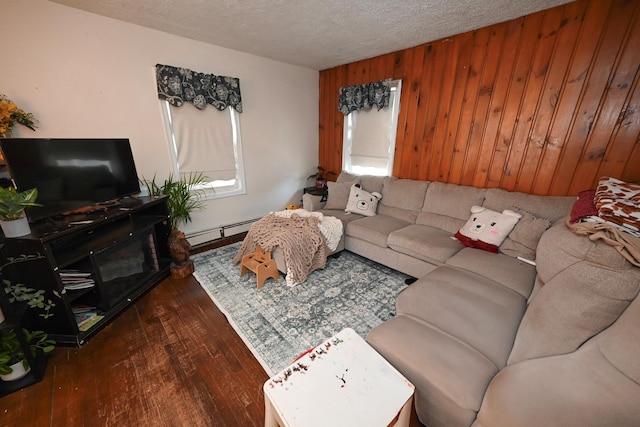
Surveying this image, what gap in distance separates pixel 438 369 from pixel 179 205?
2711 millimetres

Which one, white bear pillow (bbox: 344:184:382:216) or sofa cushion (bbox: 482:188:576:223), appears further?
white bear pillow (bbox: 344:184:382:216)

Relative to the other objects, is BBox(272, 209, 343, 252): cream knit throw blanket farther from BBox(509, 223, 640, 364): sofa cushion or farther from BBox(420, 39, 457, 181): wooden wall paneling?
BBox(509, 223, 640, 364): sofa cushion

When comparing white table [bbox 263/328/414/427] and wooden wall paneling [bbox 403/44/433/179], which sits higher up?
wooden wall paneling [bbox 403/44/433/179]

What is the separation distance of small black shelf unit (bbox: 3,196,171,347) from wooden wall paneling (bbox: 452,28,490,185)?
3.24 m

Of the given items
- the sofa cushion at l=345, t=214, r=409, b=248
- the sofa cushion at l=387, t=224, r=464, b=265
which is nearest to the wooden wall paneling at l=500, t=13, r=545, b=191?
the sofa cushion at l=387, t=224, r=464, b=265

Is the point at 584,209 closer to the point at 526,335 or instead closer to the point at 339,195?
the point at 526,335

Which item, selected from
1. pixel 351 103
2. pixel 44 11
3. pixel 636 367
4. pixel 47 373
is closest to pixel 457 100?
pixel 351 103

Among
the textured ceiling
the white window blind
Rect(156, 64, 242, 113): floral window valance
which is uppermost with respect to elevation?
the textured ceiling

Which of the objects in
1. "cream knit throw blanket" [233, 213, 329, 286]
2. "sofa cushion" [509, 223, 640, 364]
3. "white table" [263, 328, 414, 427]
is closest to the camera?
"white table" [263, 328, 414, 427]

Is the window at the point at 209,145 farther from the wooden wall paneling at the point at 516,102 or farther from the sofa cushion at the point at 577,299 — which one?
the sofa cushion at the point at 577,299

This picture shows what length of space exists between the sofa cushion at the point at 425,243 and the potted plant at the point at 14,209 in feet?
8.75

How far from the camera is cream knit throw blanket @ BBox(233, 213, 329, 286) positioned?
2.23 metres

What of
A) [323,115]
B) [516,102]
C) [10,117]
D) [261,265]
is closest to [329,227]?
[261,265]

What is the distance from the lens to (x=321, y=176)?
13.7 ft
